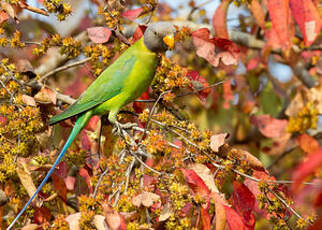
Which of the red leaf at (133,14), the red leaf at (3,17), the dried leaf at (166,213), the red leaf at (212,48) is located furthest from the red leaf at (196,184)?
the red leaf at (3,17)

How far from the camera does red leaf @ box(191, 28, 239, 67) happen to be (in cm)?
207

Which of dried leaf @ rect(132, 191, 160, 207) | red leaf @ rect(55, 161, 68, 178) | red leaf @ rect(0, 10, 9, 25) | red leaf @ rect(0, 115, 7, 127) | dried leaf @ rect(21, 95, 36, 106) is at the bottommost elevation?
red leaf @ rect(55, 161, 68, 178)

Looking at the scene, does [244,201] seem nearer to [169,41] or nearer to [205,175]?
[205,175]

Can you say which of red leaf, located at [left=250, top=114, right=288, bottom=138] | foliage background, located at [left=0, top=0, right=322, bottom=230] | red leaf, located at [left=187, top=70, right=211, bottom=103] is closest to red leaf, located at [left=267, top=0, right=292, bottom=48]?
foliage background, located at [left=0, top=0, right=322, bottom=230]

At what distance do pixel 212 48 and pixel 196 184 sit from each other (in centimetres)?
80

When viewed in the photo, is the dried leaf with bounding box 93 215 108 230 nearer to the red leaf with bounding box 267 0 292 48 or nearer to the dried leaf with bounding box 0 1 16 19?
the dried leaf with bounding box 0 1 16 19

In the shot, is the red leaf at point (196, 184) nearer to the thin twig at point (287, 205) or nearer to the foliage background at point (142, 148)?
the foliage background at point (142, 148)

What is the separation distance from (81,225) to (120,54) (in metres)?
1.22

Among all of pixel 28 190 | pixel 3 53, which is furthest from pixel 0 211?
pixel 3 53

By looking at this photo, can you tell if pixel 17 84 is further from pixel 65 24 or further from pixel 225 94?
pixel 225 94

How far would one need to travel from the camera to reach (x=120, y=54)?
2.41 meters

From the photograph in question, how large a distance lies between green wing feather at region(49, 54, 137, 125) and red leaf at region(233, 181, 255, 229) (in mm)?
914

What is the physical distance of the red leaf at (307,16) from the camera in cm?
192

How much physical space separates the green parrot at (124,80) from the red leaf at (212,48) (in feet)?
0.58
